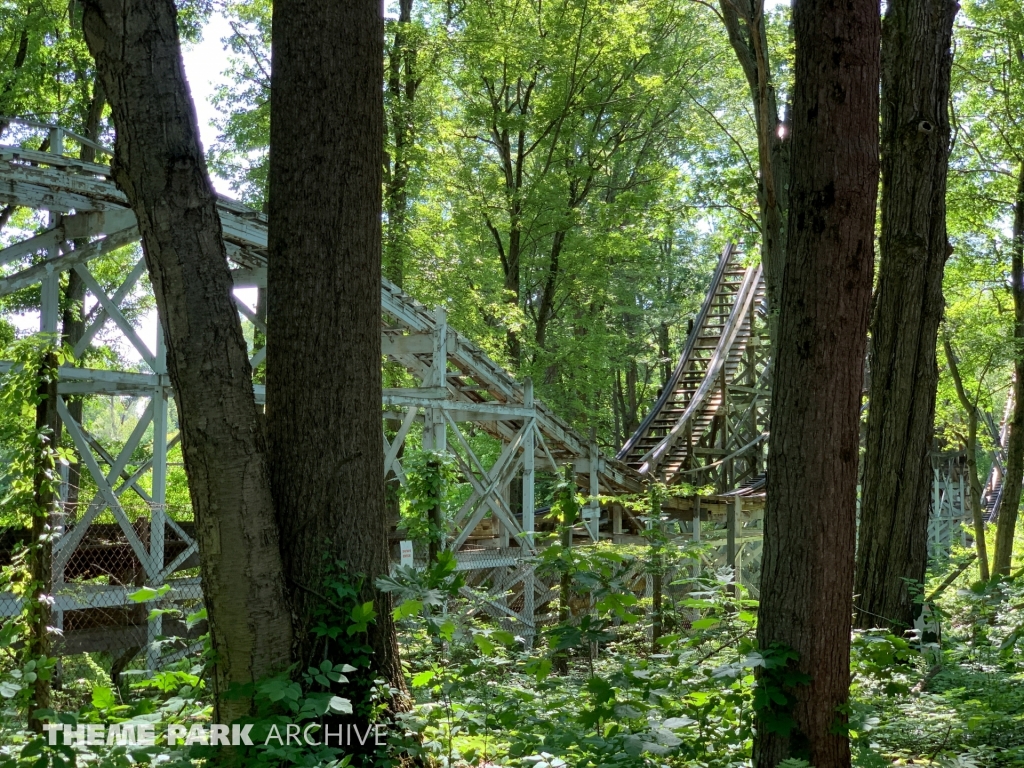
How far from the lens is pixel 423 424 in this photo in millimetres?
14977

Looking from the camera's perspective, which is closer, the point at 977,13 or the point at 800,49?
the point at 800,49

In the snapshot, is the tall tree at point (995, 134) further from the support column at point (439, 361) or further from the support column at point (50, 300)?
the support column at point (50, 300)

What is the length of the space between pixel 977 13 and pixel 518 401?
9.11m

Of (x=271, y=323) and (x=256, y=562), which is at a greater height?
(x=271, y=323)

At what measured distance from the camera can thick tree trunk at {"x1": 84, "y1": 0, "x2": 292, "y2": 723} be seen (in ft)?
11.7

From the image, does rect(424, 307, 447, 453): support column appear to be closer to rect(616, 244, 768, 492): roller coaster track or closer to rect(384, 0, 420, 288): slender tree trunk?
rect(384, 0, 420, 288): slender tree trunk

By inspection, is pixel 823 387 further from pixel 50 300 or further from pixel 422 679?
pixel 50 300

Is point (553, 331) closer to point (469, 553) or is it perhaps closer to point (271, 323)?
point (469, 553)

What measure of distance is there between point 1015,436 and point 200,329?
39.8ft

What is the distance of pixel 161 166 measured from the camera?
356 cm

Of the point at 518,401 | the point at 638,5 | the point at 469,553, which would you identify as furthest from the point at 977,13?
the point at 469,553

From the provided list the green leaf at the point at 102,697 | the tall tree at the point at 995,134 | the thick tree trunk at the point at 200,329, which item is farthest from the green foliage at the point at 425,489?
the tall tree at the point at 995,134

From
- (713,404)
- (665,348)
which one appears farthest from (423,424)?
(665,348)

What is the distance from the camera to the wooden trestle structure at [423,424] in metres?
10.4
